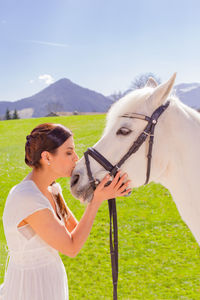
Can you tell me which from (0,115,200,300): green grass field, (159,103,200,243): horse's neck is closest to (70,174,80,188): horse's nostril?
(159,103,200,243): horse's neck

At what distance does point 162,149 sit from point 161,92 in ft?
1.60

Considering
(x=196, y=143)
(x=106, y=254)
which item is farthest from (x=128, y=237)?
(x=196, y=143)

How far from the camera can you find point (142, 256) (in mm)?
6945

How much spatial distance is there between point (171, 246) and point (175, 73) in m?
6.26

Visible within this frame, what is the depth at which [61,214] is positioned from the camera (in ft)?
8.84

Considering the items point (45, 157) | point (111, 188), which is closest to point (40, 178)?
point (45, 157)

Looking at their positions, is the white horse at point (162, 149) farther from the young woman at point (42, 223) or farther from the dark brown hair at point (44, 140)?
the dark brown hair at point (44, 140)

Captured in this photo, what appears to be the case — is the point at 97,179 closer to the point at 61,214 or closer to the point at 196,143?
the point at 61,214

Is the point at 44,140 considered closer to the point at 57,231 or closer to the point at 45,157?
the point at 45,157

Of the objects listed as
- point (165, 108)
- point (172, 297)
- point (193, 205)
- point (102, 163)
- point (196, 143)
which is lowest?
point (172, 297)

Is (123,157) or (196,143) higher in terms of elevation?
(196,143)

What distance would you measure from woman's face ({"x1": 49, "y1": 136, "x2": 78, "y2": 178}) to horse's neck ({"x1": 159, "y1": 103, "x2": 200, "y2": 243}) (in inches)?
34.5

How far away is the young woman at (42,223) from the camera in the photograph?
2113 millimetres

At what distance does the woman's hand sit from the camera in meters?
2.25
